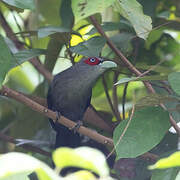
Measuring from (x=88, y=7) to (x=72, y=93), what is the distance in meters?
2.16

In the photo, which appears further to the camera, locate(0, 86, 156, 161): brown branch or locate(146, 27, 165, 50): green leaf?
locate(146, 27, 165, 50): green leaf

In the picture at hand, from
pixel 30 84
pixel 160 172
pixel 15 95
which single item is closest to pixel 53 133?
pixel 30 84

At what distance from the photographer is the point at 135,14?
2.04 m

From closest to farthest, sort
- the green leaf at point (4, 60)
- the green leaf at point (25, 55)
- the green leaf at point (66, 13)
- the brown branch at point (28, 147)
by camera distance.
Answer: the green leaf at point (4, 60) < the green leaf at point (25, 55) < the brown branch at point (28, 147) < the green leaf at point (66, 13)

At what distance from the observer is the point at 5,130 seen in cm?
352

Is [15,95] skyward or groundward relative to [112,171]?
skyward

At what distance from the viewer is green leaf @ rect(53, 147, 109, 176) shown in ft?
2.68

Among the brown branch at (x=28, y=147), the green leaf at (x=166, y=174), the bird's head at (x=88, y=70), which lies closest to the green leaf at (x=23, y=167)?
the green leaf at (x=166, y=174)

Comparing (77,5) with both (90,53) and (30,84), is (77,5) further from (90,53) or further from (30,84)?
(30,84)

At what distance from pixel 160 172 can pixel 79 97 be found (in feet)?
6.03

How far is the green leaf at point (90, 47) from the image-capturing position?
7.91 feet

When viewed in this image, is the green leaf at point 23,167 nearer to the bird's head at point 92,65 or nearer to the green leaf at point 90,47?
the green leaf at point 90,47

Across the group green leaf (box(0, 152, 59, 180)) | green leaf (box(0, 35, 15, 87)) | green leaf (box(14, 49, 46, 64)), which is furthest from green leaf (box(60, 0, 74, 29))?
green leaf (box(0, 152, 59, 180))

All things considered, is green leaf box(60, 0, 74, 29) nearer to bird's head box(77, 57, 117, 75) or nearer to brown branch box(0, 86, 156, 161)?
bird's head box(77, 57, 117, 75)
